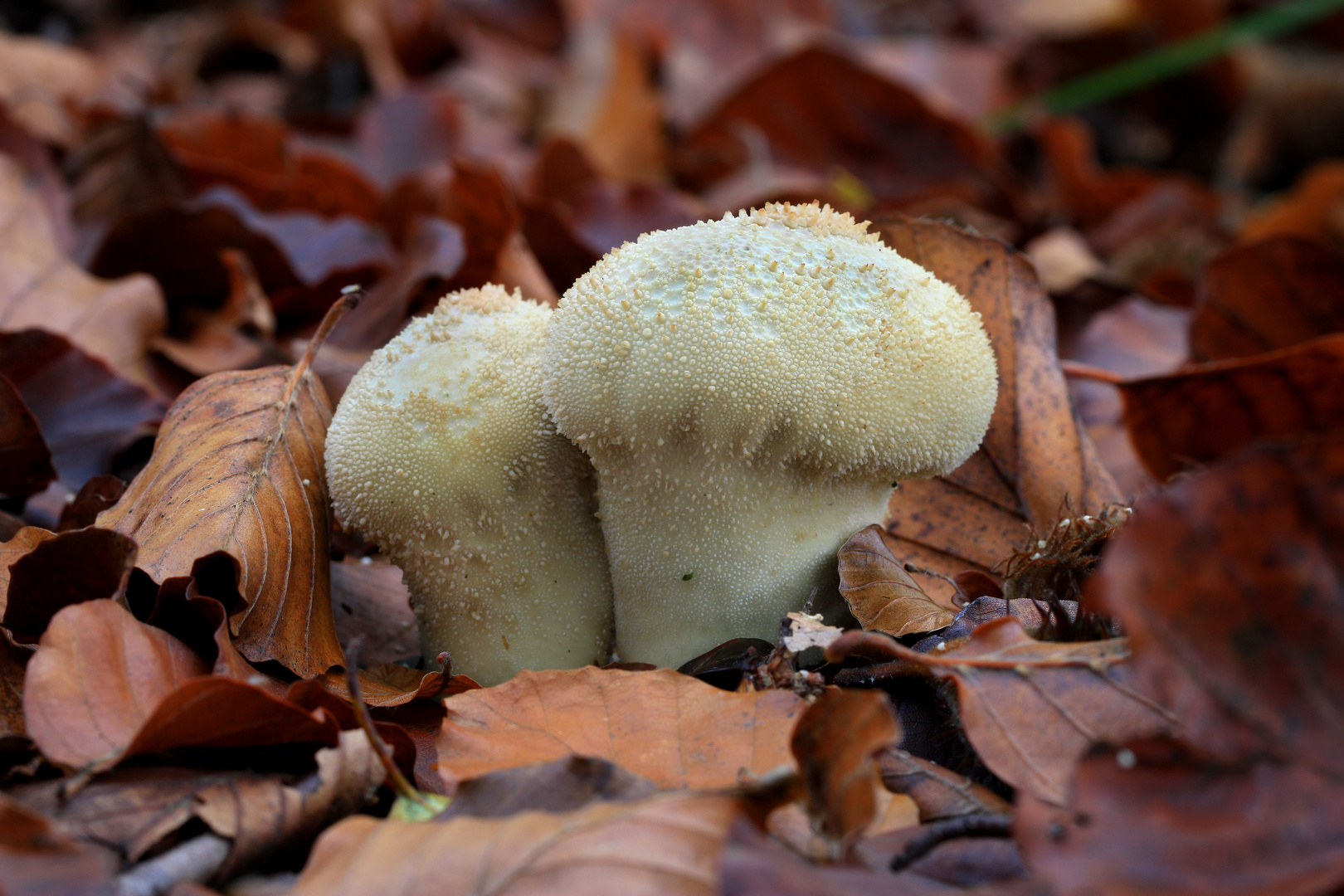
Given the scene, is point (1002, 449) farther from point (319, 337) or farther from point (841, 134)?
point (841, 134)

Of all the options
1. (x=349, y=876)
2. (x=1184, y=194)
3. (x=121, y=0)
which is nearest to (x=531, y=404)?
(x=349, y=876)

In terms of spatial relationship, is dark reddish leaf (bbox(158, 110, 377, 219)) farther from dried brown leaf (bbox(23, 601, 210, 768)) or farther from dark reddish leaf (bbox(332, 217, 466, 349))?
dried brown leaf (bbox(23, 601, 210, 768))

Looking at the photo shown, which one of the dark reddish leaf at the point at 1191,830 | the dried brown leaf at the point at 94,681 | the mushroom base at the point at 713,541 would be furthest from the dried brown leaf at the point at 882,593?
the dried brown leaf at the point at 94,681

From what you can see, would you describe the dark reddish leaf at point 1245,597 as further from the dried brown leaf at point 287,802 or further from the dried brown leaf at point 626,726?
the dried brown leaf at point 287,802

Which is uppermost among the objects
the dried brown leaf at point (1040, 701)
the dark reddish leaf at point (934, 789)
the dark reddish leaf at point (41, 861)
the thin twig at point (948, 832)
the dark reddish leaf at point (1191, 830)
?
the dark reddish leaf at point (1191, 830)

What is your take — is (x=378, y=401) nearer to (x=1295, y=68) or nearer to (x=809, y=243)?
(x=809, y=243)

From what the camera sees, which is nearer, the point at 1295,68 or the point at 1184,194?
the point at 1184,194
